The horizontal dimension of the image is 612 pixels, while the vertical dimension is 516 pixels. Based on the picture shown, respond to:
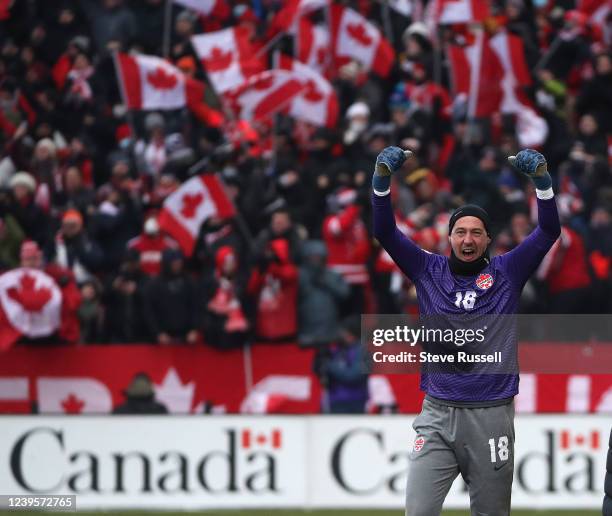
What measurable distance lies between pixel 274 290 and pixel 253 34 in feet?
14.5

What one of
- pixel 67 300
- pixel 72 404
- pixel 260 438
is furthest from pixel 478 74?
pixel 260 438

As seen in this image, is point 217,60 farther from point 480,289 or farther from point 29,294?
point 480,289

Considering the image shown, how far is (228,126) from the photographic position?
17.3 meters

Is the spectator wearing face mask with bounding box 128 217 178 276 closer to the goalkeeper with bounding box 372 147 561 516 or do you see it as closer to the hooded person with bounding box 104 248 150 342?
the hooded person with bounding box 104 248 150 342

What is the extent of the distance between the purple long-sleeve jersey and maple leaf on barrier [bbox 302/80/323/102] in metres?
9.09

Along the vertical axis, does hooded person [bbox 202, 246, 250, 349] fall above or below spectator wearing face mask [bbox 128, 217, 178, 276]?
below

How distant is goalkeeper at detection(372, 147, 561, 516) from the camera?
26.1ft

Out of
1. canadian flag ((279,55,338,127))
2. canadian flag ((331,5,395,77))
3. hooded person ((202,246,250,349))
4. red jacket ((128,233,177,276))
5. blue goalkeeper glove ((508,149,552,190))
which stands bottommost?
hooded person ((202,246,250,349))

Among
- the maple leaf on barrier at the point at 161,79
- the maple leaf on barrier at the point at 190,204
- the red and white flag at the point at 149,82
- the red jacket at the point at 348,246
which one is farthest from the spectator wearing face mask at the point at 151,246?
the maple leaf on barrier at the point at 161,79

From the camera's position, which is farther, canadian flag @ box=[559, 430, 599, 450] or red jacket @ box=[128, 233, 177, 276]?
red jacket @ box=[128, 233, 177, 276]

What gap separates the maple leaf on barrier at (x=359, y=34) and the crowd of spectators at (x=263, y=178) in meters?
0.36

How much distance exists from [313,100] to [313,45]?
1550 mm

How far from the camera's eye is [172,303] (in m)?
15.4

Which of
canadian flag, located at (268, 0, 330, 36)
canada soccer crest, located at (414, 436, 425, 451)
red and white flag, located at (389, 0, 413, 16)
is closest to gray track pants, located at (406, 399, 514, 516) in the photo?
canada soccer crest, located at (414, 436, 425, 451)
